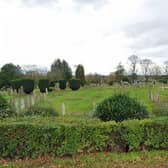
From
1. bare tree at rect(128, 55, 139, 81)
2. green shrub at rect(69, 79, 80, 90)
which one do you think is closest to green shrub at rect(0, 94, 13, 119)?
green shrub at rect(69, 79, 80, 90)

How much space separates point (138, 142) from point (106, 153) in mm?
937

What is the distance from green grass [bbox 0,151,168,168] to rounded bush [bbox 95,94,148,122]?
259 centimetres

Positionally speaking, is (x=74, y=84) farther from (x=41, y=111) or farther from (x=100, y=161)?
(x=100, y=161)

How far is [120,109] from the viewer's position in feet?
33.9

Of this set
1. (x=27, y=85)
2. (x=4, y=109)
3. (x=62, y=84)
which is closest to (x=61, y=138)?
(x=4, y=109)

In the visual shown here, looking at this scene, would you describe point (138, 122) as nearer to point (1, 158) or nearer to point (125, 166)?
point (125, 166)

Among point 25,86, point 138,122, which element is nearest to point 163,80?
point 25,86

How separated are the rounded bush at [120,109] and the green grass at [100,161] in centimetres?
259

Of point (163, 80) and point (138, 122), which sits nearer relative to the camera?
point (138, 122)

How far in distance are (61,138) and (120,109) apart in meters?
3.24

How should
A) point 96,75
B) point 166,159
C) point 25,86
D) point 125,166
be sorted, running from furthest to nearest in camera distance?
point 96,75 → point 25,86 → point 166,159 → point 125,166

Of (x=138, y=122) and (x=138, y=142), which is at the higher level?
(x=138, y=122)

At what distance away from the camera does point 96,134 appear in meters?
7.82

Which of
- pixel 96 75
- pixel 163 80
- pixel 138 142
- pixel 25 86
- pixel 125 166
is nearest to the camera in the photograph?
pixel 125 166
